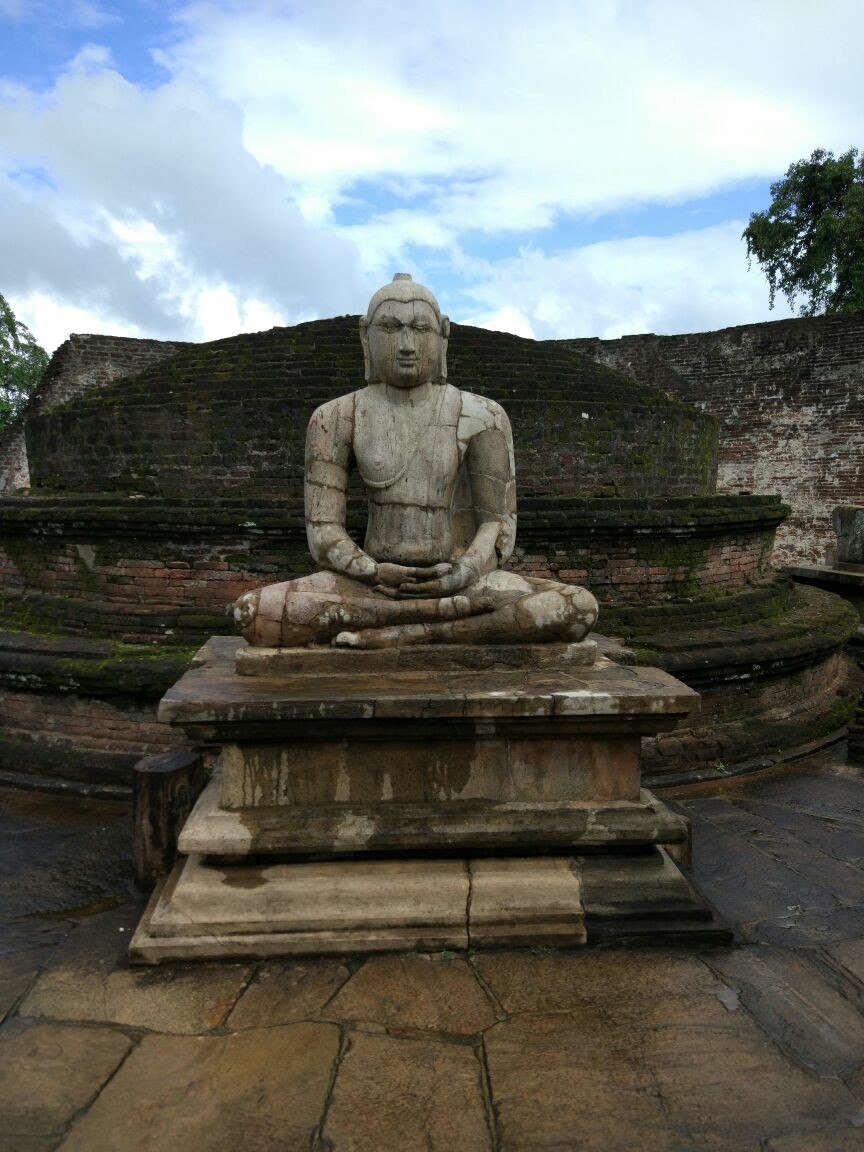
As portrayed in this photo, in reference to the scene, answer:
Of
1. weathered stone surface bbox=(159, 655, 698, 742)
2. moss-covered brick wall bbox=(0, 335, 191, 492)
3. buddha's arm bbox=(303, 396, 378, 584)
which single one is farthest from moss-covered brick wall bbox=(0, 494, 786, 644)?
moss-covered brick wall bbox=(0, 335, 191, 492)

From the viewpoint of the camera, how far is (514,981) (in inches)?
92.9

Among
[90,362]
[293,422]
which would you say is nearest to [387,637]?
[293,422]

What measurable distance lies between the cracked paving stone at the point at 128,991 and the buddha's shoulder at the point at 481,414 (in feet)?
7.11

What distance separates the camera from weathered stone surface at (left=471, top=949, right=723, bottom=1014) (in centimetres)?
228

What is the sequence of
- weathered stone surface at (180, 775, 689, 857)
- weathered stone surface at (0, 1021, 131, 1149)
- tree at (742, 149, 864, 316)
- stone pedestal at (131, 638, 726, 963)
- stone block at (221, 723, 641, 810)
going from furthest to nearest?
tree at (742, 149, 864, 316) < stone block at (221, 723, 641, 810) < weathered stone surface at (180, 775, 689, 857) < stone pedestal at (131, 638, 726, 963) < weathered stone surface at (0, 1021, 131, 1149)

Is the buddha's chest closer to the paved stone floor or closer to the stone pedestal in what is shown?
the stone pedestal

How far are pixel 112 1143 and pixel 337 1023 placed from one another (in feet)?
2.01

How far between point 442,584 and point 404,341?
990mm

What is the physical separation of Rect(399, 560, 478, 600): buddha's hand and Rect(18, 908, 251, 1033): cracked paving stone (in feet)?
4.66

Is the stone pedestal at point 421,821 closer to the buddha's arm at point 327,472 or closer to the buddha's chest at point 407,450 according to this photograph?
the buddha's arm at point 327,472

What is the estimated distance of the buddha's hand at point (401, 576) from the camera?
306 cm

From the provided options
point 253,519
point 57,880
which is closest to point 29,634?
point 253,519

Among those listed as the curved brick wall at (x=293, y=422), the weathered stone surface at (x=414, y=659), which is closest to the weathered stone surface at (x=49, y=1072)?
the weathered stone surface at (x=414, y=659)

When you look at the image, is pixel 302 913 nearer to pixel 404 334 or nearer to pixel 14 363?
pixel 404 334
